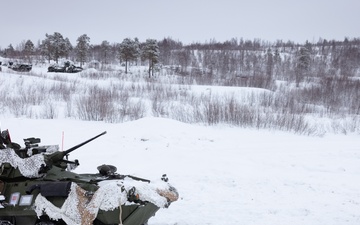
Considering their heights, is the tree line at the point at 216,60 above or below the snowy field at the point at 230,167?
above

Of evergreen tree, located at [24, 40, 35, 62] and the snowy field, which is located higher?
evergreen tree, located at [24, 40, 35, 62]

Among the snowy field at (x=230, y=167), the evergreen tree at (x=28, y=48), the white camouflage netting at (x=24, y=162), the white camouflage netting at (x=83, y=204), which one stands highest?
the evergreen tree at (x=28, y=48)

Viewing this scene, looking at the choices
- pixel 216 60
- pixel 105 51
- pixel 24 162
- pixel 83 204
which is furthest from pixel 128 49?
pixel 83 204

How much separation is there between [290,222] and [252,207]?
2.89 ft

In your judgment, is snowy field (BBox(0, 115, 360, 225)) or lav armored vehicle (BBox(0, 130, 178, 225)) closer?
lav armored vehicle (BBox(0, 130, 178, 225))

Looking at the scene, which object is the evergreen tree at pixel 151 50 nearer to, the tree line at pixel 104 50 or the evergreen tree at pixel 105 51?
the tree line at pixel 104 50

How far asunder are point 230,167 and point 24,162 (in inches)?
242

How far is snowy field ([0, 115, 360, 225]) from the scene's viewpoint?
22.6 feet

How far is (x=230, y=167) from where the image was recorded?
9.93 meters

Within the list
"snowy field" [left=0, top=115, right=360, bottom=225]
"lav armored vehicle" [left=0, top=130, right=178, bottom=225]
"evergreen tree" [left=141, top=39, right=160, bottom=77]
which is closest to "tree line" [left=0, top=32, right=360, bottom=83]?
"evergreen tree" [left=141, top=39, right=160, bottom=77]

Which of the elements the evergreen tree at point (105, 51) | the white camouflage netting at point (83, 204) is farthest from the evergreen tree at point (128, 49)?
the white camouflage netting at point (83, 204)

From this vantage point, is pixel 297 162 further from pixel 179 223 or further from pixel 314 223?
pixel 179 223

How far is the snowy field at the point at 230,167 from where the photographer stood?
690cm

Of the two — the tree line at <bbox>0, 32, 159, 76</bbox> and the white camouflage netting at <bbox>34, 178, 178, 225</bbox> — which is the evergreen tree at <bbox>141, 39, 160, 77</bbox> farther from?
the white camouflage netting at <bbox>34, 178, 178, 225</bbox>
